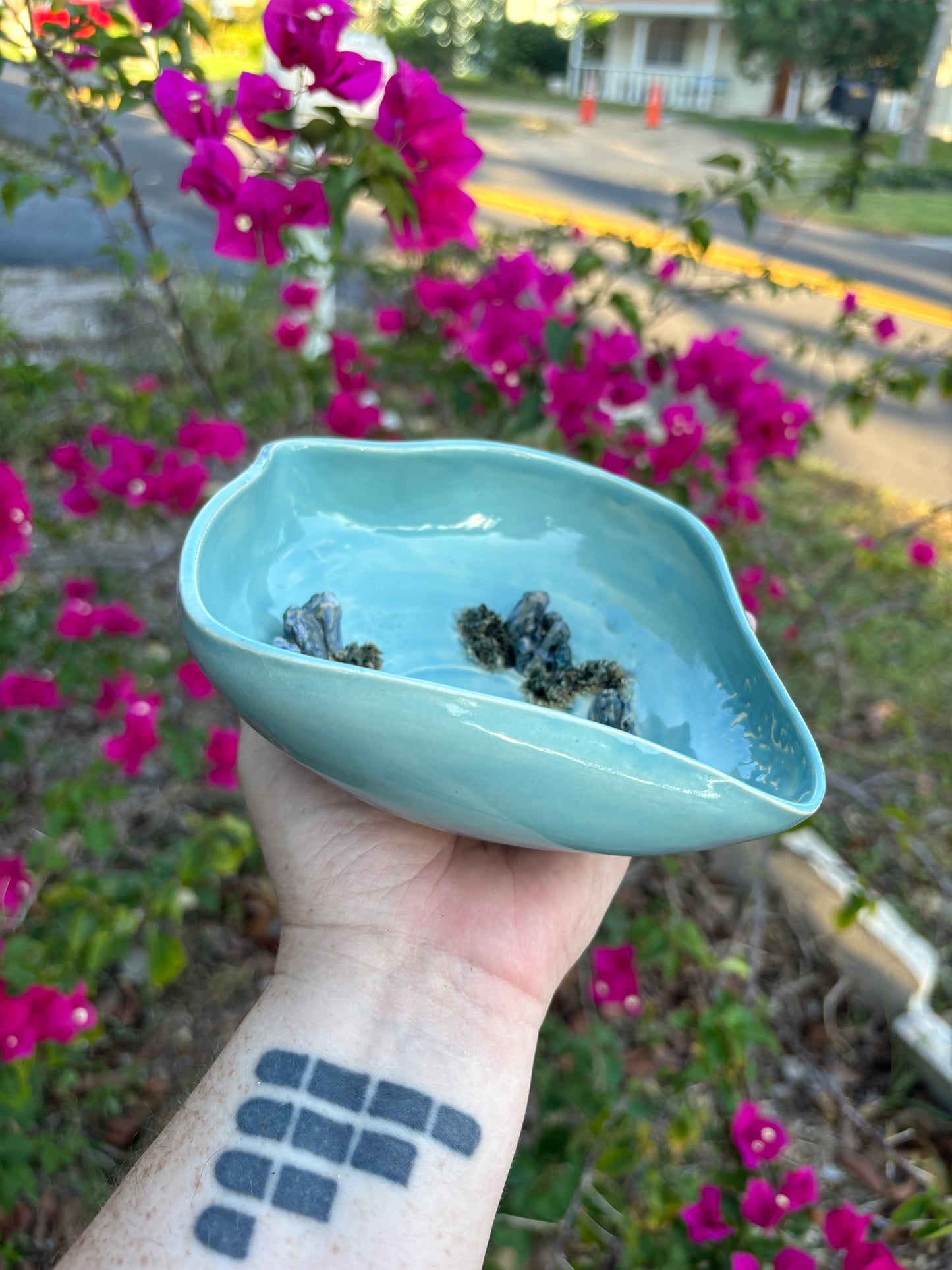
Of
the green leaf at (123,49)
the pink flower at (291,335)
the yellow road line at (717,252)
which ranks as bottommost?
the yellow road line at (717,252)

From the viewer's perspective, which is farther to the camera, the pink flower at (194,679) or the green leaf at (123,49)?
the pink flower at (194,679)

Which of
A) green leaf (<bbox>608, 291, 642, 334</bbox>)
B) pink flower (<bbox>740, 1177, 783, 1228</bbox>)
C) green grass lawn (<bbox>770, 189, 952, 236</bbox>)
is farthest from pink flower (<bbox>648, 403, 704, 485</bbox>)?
green grass lawn (<bbox>770, 189, 952, 236</bbox>)

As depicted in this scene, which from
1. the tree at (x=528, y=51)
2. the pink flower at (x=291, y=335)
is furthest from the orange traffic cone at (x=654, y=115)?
the pink flower at (x=291, y=335)

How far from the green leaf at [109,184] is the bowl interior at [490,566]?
30 centimetres

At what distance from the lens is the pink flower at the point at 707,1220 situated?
917 mm

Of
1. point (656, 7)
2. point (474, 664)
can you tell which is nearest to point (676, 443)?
point (474, 664)

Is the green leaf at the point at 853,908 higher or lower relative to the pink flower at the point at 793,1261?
higher

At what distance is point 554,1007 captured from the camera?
1.49 m

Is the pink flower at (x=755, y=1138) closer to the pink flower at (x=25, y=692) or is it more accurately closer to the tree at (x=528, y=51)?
the pink flower at (x=25, y=692)

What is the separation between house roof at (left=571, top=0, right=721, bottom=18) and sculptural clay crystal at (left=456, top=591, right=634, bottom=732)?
58.0 feet

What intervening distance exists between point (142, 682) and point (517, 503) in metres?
0.83

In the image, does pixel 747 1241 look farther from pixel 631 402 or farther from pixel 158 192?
pixel 158 192

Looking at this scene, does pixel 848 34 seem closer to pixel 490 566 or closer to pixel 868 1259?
pixel 490 566

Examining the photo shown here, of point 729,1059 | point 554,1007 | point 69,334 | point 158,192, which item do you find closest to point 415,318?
point 554,1007
